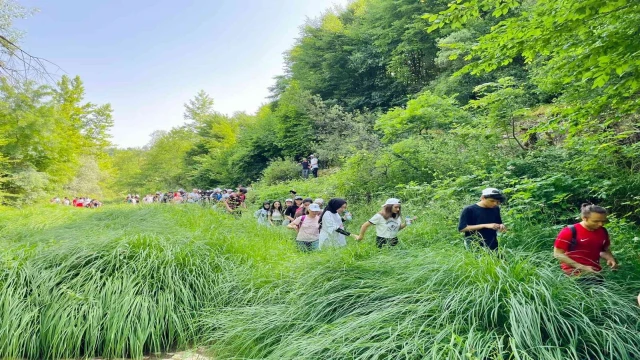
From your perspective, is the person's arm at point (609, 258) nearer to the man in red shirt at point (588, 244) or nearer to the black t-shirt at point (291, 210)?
the man in red shirt at point (588, 244)

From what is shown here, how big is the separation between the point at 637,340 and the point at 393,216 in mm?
3143

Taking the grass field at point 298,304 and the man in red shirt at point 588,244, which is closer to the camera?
the grass field at point 298,304

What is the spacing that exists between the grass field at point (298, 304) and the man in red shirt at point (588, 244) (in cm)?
18

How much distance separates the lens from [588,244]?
10.6 ft

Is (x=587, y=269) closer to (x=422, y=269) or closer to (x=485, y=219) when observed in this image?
(x=485, y=219)

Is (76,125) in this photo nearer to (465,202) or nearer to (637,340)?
(465,202)

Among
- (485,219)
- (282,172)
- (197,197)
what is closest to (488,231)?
(485,219)

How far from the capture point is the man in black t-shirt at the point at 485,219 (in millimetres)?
4027

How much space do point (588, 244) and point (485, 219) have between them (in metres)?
1.01

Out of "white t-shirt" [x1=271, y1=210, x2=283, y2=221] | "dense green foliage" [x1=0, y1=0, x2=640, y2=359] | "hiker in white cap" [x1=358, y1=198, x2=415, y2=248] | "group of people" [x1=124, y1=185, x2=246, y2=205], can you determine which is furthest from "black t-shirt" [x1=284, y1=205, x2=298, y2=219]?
"hiker in white cap" [x1=358, y1=198, x2=415, y2=248]

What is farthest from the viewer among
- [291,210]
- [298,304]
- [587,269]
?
[291,210]

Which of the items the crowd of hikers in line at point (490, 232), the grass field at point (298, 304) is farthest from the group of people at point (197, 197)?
the grass field at point (298, 304)

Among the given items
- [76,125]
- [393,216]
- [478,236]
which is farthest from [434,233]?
[76,125]

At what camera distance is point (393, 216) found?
5172 mm
